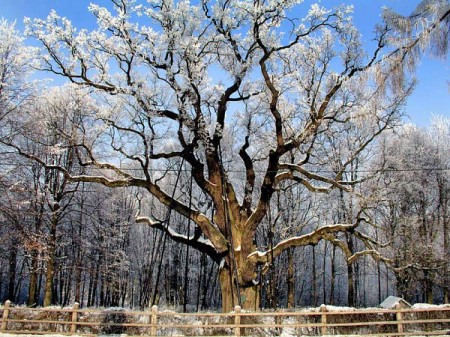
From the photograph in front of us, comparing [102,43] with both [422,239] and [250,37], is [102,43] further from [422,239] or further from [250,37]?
[422,239]

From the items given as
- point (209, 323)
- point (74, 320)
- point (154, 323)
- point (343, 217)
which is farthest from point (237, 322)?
point (343, 217)

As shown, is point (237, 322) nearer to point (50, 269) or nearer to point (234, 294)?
point (234, 294)

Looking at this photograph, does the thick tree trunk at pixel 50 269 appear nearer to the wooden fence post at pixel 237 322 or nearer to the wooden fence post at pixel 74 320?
the wooden fence post at pixel 74 320

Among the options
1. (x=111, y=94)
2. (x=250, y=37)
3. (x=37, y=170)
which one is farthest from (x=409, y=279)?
(x=37, y=170)

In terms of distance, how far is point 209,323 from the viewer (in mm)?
12336

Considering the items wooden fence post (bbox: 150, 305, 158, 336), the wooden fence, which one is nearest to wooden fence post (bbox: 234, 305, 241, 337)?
the wooden fence

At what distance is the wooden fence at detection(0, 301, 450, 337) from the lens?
11.6 metres

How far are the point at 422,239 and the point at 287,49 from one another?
49.0ft

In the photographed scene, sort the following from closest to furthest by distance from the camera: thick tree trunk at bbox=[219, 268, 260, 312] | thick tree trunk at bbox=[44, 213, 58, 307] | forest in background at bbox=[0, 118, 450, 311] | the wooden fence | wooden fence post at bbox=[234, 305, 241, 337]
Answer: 1. wooden fence post at bbox=[234, 305, 241, 337]
2. the wooden fence
3. thick tree trunk at bbox=[219, 268, 260, 312]
4. thick tree trunk at bbox=[44, 213, 58, 307]
5. forest in background at bbox=[0, 118, 450, 311]

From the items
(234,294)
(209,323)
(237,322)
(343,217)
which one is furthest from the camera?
(343,217)

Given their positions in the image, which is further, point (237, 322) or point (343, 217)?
point (343, 217)

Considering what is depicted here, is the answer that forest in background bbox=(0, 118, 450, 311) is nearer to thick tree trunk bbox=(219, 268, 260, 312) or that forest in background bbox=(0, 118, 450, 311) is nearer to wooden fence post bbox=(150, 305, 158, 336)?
thick tree trunk bbox=(219, 268, 260, 312)

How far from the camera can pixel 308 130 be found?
14180 mm

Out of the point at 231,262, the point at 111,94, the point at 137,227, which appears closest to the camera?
the point at 231,262
